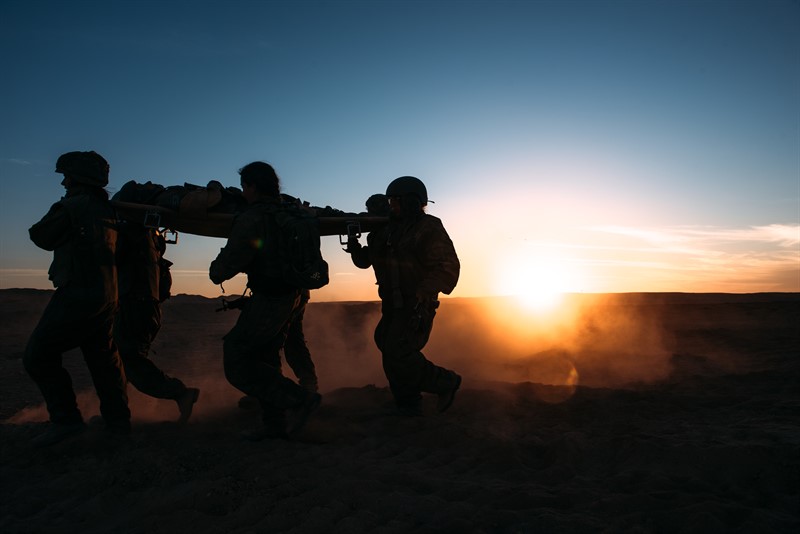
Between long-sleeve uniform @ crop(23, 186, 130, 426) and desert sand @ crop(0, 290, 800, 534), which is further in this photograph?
long-sleeve uniform @ crop(23, 186, 130, 426)

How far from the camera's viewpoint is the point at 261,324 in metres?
4.23

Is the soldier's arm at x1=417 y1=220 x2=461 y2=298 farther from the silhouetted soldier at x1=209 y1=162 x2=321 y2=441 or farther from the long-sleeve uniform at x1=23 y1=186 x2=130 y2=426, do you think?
the long-sleeve uniform at x1=23 y1=186 x2=130 y2=426

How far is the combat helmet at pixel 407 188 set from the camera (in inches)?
217

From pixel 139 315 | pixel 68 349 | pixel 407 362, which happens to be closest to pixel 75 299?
pixel 68 349

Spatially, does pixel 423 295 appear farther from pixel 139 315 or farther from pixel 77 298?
pixel 77 298

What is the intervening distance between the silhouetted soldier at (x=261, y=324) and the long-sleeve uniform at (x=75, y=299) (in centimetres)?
90

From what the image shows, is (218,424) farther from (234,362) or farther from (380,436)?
(380,436)

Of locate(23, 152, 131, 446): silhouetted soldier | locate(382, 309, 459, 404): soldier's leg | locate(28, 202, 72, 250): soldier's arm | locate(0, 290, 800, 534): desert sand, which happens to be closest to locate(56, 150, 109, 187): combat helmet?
locate(23, 152, 131, 446): silhouetted soldier

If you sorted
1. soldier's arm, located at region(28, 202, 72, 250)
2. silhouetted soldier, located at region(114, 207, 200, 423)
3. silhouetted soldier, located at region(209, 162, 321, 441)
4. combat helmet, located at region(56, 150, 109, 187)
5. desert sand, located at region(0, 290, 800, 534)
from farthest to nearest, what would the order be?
1. silhouetted soldier, located at region(114, 207, 200, 423)
2. combat helmet, located at region(56, 150, 109, 187)
3. silhouetted soldier, located at region(209, 162, 321, 441)
4. soldier's arm, located at region(28, 202, 72, 250)
5. desert sand, located at region(0, 290, 800, 534)

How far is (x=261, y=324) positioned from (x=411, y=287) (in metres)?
1.65

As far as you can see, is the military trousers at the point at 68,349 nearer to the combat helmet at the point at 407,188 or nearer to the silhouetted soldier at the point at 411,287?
the silhouetted soldier at the point at 411,287

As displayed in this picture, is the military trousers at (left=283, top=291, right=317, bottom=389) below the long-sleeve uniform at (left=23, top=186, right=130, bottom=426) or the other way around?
below

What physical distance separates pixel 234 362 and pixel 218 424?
1032mm

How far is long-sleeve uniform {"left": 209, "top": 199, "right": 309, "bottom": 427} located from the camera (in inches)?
165
